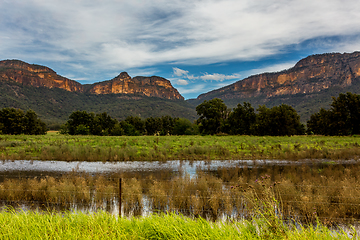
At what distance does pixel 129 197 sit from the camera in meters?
8.11

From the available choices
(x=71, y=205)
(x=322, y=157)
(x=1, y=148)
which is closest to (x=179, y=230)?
A: (x=71, y=205)

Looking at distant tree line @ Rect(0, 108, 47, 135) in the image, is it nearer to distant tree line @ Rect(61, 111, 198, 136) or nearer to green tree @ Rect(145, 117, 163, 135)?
distant tree line @ Rect(61, 111, 198, 136)

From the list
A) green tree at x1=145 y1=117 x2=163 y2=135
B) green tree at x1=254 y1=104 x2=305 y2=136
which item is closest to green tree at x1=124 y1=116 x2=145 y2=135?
green tree at x1=145 y1=117 x2=163 y2=135

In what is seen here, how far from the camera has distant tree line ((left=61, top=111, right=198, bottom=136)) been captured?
212 feet

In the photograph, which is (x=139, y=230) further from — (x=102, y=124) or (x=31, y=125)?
(x=102, y=124)

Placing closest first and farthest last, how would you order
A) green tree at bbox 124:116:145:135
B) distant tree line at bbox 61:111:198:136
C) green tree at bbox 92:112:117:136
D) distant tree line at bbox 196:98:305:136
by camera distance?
distant tree line at bbox 196:98:305:136 < distant tree line at bbox 61:111:198:136 < green tree at bbox 92:112:117:136 < green tree at bbox 124:116:145:135

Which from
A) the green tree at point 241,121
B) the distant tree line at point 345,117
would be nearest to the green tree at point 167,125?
the green tree at point 241,121

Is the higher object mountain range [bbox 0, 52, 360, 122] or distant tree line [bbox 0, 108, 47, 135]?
mountain range [bbox 0, 52, 360, 122]

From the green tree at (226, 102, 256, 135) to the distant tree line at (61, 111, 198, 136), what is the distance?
16208 millimetres

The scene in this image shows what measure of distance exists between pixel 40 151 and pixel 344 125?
51.4 metres

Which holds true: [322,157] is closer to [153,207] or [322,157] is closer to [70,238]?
[153,207]

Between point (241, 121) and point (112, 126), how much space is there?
4131 cm

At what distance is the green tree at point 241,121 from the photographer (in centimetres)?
5741

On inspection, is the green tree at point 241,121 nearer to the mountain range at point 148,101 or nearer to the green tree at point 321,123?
A: the green tree at point 321,123
